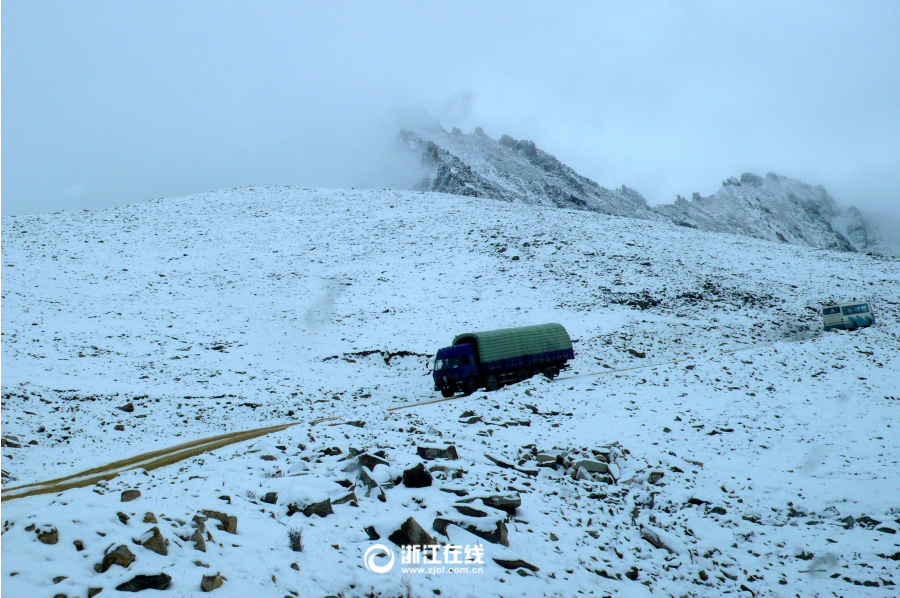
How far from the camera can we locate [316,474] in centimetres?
927

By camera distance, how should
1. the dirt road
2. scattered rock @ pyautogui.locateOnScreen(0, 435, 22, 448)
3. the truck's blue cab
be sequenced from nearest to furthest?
the dirt road → scattered rock @ pyautogui.locateOnScreen(0, 435, 22, 448) → the truck's blue cab

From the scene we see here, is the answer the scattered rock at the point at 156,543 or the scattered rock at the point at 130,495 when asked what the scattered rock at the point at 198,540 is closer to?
the scattered rock at the point at 156,543

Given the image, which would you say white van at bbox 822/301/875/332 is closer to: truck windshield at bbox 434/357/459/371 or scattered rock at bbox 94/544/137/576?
truck windshield at bbox 434/357/459/371

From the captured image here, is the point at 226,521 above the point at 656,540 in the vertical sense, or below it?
above

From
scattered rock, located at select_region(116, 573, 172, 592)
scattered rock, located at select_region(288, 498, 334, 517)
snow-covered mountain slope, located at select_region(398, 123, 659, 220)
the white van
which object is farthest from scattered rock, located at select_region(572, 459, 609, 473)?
snow-covered mountain slope, located at select_region(398, 123, 659, 220)

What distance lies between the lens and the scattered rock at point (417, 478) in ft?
30.2

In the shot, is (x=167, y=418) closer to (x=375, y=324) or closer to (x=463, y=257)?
(x=375, y=324)

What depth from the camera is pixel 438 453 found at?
1076 centimetres

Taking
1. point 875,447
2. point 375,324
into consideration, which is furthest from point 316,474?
point 375,324

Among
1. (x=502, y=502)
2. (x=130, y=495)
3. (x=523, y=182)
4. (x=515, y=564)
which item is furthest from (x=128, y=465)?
(x=523, y=182)

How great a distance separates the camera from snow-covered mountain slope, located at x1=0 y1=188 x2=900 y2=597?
7062 mm

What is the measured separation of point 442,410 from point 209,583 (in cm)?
1178

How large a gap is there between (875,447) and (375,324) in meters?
26.2

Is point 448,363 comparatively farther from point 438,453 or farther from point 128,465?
point 128,465
